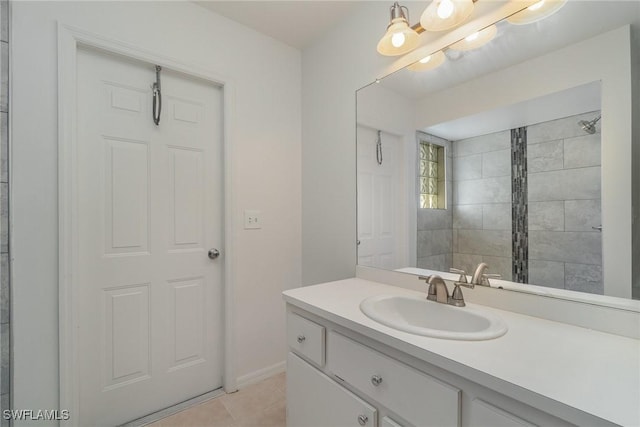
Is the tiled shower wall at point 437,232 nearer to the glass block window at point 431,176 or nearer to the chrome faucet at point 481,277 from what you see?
the glass block window at point 431,176

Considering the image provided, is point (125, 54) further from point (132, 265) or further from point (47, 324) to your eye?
point (47, 324)

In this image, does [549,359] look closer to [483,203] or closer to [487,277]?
[487,277]

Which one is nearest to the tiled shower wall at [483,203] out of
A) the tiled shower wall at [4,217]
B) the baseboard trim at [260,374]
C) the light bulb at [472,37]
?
the light bulb at [472,37]

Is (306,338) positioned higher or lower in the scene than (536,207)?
lower

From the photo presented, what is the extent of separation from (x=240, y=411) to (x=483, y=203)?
5.61 feet

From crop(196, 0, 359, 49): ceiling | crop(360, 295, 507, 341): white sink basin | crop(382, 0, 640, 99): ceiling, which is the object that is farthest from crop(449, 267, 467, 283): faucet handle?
crop(196, 0, 359, 49): ceiling

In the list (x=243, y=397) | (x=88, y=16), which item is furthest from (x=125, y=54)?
(x=243, y=397)

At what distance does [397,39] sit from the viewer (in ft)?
4.44

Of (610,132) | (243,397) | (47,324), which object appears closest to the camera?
(610,132)

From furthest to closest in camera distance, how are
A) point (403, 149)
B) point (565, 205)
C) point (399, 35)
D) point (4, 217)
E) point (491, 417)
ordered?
point (403, 149), point (399, 35), point (4, 217), point (565, 205), point (491, 417)

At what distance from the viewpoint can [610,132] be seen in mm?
890

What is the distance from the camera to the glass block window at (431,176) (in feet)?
4.40

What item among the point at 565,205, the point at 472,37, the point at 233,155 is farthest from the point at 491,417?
the point at 233,155

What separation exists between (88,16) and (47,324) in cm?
147
